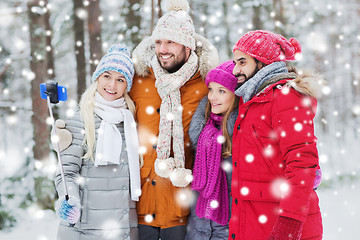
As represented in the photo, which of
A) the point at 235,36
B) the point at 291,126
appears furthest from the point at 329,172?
the point at 291,126

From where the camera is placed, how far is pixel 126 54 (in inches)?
125

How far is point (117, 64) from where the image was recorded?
297cm

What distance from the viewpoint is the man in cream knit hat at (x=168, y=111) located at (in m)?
2.96

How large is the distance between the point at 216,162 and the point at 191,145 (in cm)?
40

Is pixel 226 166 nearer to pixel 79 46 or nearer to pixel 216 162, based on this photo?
pixel 216 162

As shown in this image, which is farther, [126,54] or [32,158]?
[32,158]

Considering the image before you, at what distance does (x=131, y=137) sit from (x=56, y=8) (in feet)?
22.4

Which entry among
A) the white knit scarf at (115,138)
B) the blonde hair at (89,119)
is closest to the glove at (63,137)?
the blonde hair at (89,119)

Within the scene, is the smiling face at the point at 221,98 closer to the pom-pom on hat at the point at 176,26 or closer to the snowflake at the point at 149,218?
the pom-pom on hat at the point at 176,26

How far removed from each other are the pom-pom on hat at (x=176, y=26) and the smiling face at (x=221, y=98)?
689 millimetres

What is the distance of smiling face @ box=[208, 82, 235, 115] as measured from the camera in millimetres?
2805

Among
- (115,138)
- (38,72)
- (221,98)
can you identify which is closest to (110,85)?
(115,138)

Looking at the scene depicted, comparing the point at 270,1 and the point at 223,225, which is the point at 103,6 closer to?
the point at 270,1

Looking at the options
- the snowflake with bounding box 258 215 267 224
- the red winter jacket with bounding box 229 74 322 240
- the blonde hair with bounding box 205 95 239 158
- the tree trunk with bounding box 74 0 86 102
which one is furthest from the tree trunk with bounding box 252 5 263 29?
the snowflake with bounding box 258 215 267 224
